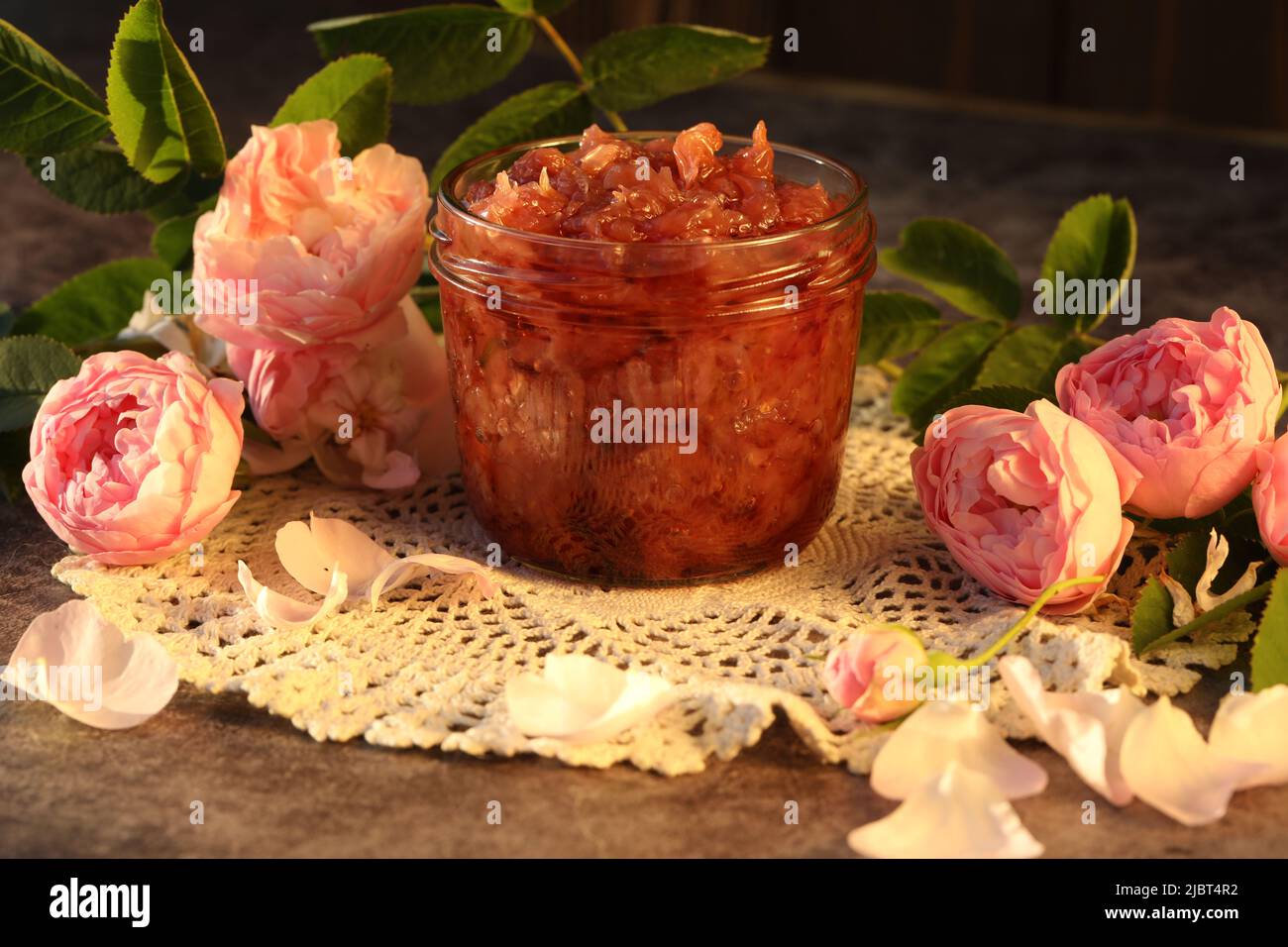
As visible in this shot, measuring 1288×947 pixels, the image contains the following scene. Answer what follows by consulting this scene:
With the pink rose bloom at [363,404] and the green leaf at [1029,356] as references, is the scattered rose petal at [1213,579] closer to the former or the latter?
the green leaf at [1029,356]

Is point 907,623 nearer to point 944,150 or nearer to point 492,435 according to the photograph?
point 492,435

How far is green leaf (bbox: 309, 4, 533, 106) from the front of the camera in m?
1.46

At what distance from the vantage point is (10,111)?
133cm

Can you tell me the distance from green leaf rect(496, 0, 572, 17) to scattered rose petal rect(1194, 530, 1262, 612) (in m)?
0.75

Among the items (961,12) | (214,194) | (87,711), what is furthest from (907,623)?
(961,12)

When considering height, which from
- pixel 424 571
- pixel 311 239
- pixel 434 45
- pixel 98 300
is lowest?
pixel 424 571

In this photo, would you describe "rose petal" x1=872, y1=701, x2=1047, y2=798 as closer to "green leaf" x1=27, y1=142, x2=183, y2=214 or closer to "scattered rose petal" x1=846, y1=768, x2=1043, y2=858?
"scattered rose petal" x1=846, y1=768, x2=1043, y2=858

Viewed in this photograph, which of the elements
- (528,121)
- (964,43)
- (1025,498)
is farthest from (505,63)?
(964,43)

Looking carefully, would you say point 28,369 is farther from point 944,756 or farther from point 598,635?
point 944,756

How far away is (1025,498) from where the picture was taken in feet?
3.73

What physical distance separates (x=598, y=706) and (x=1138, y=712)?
0.34 metres

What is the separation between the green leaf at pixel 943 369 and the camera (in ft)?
4.81

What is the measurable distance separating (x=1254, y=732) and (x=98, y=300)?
107 cm

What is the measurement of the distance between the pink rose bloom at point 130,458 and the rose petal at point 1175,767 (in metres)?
0.69
